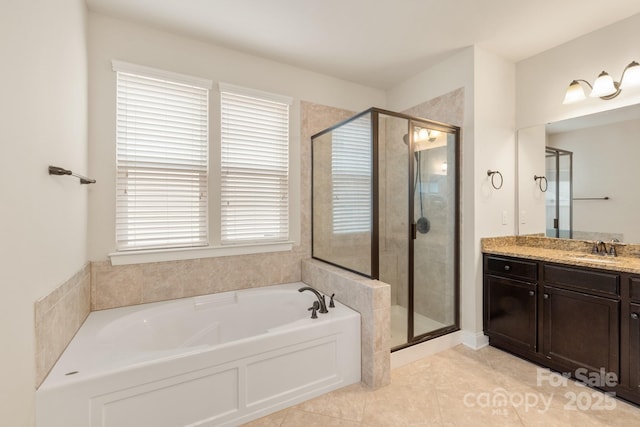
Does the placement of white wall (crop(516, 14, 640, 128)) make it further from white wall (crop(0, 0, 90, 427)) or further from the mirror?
white wall (crop(0, 0, 90, 427))

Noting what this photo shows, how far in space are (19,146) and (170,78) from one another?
150 centimetres

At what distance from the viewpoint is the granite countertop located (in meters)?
1.92

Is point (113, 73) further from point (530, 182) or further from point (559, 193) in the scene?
point (559, 193)

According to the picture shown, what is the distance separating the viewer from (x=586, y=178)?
8.00ft

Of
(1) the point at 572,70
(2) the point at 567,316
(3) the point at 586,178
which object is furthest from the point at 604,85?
(2) the point at 567,316

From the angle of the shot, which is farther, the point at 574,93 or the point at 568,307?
the point at 574,93

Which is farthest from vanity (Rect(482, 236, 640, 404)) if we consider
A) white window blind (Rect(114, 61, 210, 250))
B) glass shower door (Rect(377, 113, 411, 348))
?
white window blind (Rect(114, 61, 210, 250))

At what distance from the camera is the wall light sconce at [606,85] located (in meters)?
2.08

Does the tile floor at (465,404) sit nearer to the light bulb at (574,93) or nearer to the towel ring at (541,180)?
the towel ring at (541,180)

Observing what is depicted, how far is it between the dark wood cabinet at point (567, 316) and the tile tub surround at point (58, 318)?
122 inches

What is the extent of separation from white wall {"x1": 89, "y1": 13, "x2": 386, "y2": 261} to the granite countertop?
8.59 feet

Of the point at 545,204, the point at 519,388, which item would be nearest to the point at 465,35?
the point at 545,204

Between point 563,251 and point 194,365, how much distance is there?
3.09 m

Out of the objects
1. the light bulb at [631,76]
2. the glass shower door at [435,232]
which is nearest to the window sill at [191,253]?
the glass shower door at [435,232]
